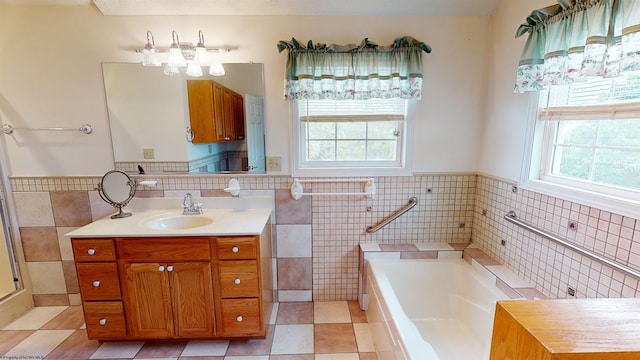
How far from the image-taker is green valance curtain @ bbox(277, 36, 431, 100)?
199 cm

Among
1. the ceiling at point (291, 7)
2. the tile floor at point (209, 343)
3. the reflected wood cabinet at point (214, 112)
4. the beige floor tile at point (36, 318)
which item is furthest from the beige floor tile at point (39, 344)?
the ceiling at point (291, 7)

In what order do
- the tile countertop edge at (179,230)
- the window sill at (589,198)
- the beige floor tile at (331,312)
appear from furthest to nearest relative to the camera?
the beige floor tile at (331,312), the tile countertop edge at (179,230), the window sill at (589,198)

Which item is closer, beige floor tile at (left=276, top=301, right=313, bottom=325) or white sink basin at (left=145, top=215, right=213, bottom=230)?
white sink basin at (left=145, top=215, right=213, bottom=230)

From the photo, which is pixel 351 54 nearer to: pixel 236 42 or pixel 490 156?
pixel 236 42

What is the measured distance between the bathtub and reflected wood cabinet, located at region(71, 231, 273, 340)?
77 centimetres

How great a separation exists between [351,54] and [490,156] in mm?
1230

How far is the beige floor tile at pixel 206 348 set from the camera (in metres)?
1.85

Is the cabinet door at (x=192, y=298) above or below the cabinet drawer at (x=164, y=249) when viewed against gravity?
below

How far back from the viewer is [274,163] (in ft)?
7.20

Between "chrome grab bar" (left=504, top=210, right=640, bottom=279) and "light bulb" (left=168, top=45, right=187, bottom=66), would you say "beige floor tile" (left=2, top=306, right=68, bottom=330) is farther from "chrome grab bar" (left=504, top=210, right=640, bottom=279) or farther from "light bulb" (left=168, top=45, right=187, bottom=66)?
"chrome grab bar" (left=504, top=210, right=640, bottom=279)

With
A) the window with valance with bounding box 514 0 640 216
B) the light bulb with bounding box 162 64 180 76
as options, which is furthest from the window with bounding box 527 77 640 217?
the light bulb with bounding box 162 64 180 76

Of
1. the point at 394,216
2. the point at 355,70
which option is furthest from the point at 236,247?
the point at 355,70

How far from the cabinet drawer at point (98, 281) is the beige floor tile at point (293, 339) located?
105cm

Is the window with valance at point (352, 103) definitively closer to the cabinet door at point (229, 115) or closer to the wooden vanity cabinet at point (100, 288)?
the cabinet door at point (229, 115)
